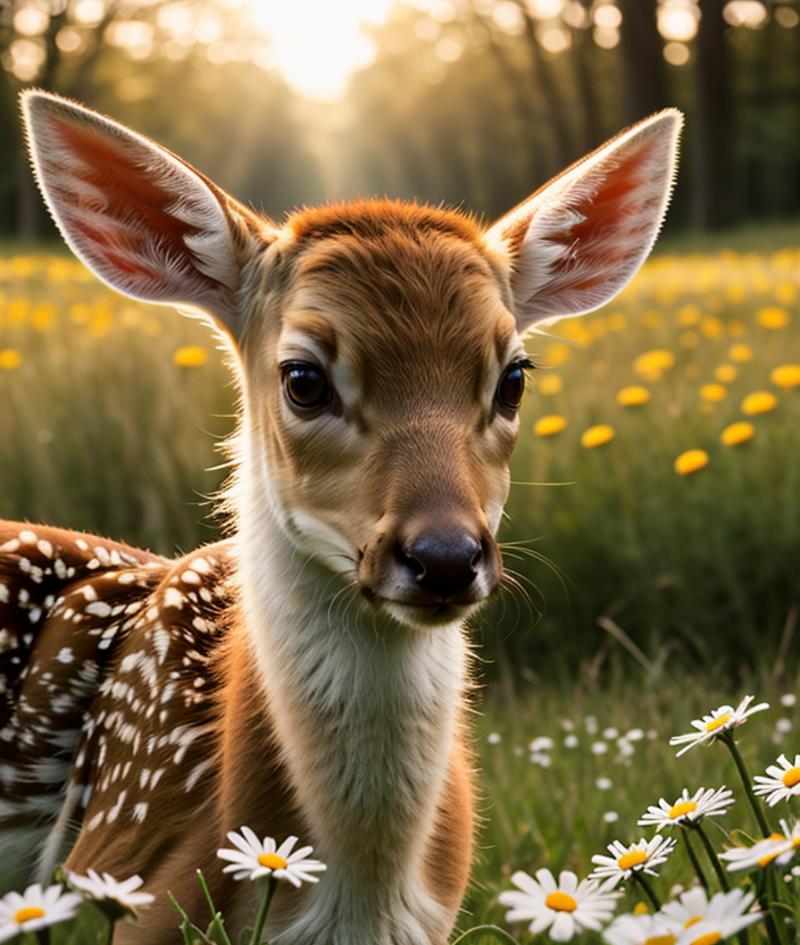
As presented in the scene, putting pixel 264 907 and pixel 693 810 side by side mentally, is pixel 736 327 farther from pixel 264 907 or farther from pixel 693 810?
pixel 264 907

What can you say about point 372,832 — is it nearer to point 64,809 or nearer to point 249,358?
point 64,809

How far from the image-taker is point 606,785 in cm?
361

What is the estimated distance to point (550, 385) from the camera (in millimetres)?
6449

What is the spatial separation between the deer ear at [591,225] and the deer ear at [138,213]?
0.61 meters

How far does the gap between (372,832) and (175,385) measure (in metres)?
3.94

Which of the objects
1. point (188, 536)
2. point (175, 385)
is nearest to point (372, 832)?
point (188, 536)

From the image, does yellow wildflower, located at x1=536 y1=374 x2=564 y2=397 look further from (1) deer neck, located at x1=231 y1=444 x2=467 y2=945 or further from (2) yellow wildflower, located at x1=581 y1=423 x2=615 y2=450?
(1) deer neck, located at x1=231 y1=444 x2=467 y2=945

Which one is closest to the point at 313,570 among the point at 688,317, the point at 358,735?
the point at 358,735

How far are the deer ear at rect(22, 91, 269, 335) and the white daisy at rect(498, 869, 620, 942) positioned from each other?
1.63m

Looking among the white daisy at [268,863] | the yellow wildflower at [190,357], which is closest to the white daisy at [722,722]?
the white daisy at [268,863]

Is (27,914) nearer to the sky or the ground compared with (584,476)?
nearer to the sky

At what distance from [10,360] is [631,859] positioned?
5439mm

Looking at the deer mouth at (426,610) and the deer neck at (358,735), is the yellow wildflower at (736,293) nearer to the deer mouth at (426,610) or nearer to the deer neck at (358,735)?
the deer neck at (358,735)

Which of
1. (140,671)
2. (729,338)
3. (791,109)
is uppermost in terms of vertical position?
(140,671)
